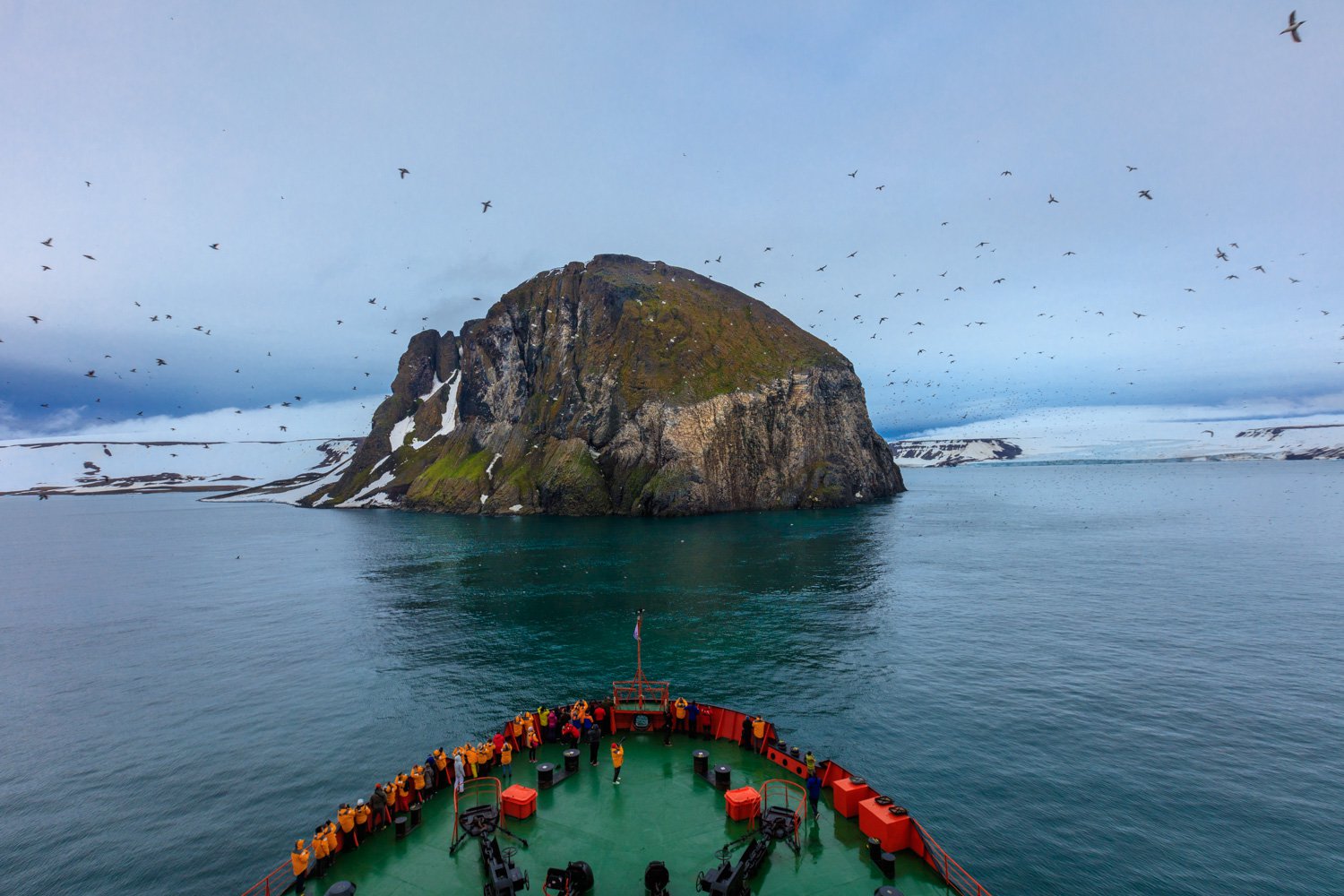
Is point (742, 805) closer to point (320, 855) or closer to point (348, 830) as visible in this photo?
point (348, 830)

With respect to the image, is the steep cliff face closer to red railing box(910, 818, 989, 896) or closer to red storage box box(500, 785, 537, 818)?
red storage box box(500, 785, 537, 818)

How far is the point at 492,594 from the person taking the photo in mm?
78750

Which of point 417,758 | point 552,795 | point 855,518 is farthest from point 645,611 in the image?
point 855,518

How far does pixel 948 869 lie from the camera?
64.7 feet

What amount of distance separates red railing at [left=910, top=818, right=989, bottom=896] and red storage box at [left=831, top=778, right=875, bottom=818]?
2.25 m

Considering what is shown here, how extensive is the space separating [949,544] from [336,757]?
334ft

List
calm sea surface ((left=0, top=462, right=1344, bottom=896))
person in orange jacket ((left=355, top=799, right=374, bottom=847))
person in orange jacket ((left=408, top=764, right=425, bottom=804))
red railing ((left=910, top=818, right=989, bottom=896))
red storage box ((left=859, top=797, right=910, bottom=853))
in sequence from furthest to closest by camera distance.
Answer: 1. calm sea surface ((left=0, top=462, right=1344, bottom=896))
2. person in orange jacket ((left=408, top=764, right=425, bottom=804))
3. person in orange jacket ((left=355, top=799, right=374, bottom=847))
4. red storage box ((left=859, top=797, right=910, bottom=853))
5. red railing ((left=910, top=818, right=989, bottom=896))

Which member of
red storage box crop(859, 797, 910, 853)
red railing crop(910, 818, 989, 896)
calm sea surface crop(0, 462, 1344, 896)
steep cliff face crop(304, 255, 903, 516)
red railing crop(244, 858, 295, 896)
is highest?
steep cliff face crop(304, 255, 903, 516)

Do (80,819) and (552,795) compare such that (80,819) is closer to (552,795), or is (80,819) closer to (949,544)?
(552,795)

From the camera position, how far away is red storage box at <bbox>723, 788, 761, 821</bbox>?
22734 mm

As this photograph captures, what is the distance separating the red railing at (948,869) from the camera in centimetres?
1944

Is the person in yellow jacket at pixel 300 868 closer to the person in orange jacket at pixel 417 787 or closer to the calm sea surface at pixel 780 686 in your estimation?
the person in orange jacket at pixel 417 787

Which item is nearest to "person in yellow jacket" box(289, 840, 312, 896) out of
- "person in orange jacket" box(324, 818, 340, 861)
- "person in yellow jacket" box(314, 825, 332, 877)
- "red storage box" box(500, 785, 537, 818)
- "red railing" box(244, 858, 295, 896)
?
"person in yellow jacket" box(314, 825, 332, 877)

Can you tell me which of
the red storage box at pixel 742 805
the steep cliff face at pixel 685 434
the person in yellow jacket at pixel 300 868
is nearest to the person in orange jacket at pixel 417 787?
the person in yellow jacket at pixel 300 868
